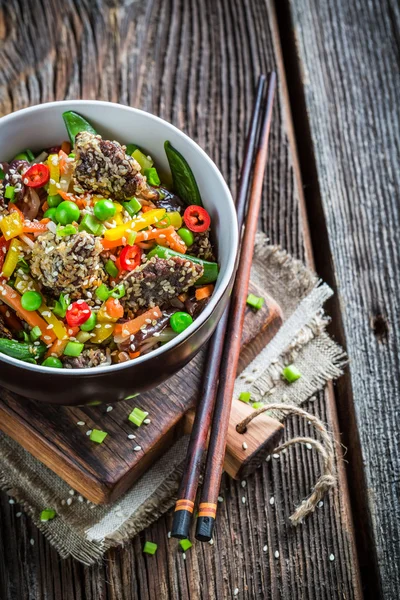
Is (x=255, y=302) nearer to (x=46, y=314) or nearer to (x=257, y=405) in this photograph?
(x=257, y=405)

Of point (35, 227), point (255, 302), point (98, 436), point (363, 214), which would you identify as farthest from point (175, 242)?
point (363, 214)

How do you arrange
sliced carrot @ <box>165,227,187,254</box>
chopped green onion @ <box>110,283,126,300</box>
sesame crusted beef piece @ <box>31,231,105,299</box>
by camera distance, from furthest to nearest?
sliced carrot @ <box>165,227,187,254</box>
chopped green onion @ <box>110,283,126,300</box>
sesame crusted beef piece @ <box>31,231,105,299</box>

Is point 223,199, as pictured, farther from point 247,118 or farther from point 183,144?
point 247,118

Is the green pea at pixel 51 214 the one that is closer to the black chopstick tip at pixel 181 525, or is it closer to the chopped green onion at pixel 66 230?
the chopped green onion at pixel 66 230

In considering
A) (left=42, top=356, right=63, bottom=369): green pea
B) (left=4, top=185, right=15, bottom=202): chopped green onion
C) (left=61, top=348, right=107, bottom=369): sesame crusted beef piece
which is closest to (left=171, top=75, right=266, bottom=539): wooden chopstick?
(left=61, top=348, right=107, bottom=369): sesame crusted beef piece

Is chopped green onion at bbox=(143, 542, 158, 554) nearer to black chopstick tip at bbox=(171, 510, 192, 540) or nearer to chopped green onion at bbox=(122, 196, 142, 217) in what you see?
black chopstick tip at bbox=(171, 510, 192, 540)
